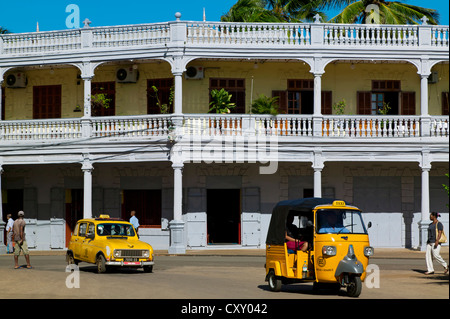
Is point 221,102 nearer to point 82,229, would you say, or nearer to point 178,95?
point 178,95

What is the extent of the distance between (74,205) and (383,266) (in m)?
15.0

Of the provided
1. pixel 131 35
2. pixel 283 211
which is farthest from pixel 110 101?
pixel 283 211

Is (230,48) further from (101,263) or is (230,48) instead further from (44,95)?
(101,263)

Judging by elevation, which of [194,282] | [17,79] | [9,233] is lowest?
[194,282]

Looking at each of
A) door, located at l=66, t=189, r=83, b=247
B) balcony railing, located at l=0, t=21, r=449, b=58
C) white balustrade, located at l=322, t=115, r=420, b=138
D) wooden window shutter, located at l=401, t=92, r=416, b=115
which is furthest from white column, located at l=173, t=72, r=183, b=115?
wooden window shutter, located at l=401, t=92, r=416, b=115

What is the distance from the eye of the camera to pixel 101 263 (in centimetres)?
2191

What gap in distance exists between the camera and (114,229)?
906 inches

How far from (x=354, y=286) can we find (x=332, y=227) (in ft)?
4.32

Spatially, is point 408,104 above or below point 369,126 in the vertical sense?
above

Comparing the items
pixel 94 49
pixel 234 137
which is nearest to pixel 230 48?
pixel 234 137

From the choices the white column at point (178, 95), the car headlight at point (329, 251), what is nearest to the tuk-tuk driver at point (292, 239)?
the car headlight at point (329, 251)

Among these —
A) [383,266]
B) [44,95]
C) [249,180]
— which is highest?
[44,95]

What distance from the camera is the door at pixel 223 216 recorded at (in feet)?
107

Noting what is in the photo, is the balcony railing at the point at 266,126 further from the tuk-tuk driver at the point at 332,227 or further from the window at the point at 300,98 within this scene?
the tuk-tuk driver at the point at 332,227
